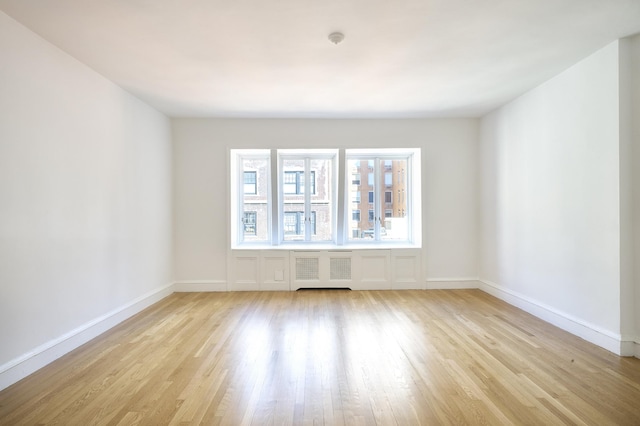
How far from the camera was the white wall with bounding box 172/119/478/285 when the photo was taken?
5449mm

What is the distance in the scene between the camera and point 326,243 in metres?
5.91

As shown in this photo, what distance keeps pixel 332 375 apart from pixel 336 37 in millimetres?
2744

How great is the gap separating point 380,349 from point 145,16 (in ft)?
11.1

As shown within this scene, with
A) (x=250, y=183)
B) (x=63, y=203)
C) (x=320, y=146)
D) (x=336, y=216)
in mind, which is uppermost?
(x=320, y=146)

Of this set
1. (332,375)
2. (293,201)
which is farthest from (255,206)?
(332,375)

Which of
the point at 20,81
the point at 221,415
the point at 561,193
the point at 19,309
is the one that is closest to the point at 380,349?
the point at 221,415

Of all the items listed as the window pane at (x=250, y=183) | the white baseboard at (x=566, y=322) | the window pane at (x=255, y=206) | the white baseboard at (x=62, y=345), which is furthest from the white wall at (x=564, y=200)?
the white baseboard at (x=62, y=345)

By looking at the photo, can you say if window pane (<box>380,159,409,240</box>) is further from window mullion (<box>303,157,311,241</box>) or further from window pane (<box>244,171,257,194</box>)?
window pane (<box>244,171,257,194</box>)

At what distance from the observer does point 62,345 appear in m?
3.01

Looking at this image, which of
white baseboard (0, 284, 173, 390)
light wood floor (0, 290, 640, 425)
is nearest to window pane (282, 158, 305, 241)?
light wood floor (0, 290, 640, 425)

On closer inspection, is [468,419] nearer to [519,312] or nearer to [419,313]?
[419,313]

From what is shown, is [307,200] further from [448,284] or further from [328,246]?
[448,284]

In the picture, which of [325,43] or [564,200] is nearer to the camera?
[325,43]

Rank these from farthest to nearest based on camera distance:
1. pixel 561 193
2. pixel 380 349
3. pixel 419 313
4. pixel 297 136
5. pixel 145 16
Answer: pixel 297 136
pixel 419 313
pixel 561 193
pixel 380 349
pixel 145 16
